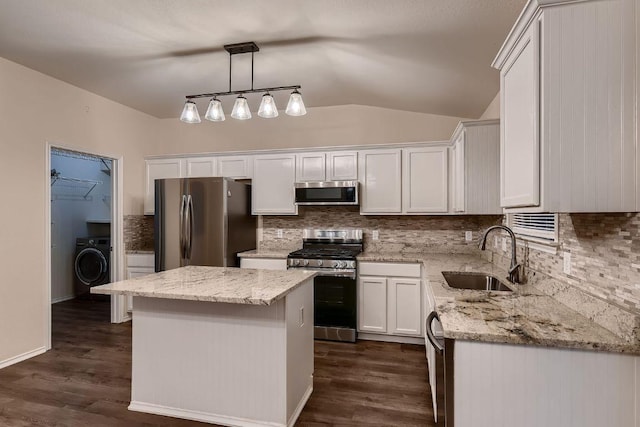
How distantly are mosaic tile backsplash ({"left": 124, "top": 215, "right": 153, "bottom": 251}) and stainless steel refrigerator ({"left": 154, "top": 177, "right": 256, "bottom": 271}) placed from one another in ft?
1.95

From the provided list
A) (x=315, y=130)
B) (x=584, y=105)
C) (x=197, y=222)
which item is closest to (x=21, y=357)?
(x=197, y=222)

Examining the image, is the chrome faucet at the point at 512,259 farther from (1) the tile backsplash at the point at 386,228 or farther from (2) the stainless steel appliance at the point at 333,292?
(2) the stainless steel appliance at the point at 333,292

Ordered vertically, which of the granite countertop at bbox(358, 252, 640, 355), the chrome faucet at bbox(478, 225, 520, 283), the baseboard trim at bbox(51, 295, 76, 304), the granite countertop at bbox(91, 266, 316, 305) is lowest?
the baseboard trim at bbox(51, 295, 76, 304)

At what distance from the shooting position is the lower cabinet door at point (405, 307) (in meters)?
3.39

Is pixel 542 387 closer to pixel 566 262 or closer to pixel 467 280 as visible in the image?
pixel 566 262

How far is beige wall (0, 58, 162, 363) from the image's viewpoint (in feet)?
9.65

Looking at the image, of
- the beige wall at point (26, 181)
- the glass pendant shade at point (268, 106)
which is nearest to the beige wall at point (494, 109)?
the glass pendant shade at point (268, 106)

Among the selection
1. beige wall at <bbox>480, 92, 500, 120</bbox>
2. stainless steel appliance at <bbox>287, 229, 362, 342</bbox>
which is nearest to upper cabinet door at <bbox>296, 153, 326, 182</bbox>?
stainless steel appliance at <bbox>287, 229, 362, 342</bbox>

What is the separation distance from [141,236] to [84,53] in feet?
7.76

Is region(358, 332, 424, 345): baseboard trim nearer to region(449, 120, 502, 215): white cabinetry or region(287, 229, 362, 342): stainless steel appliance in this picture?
region(287, 229, 362, 342): stainless steel appliance

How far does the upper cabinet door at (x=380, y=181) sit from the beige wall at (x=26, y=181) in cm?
302

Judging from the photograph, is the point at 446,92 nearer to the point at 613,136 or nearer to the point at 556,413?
the point at 613,136

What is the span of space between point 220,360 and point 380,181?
246 cm

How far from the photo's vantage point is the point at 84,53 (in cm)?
280
